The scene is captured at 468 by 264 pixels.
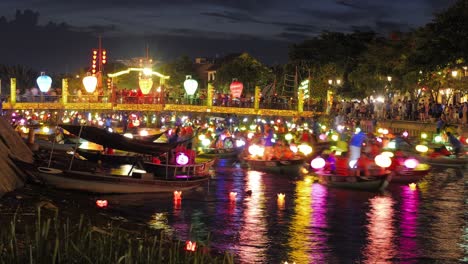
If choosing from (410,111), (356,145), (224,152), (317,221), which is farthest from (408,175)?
(410,111)

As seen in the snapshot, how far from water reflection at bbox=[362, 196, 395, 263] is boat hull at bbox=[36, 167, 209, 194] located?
7.82m

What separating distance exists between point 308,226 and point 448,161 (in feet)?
62.6

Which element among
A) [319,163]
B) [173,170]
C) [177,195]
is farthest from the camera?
[319,163]

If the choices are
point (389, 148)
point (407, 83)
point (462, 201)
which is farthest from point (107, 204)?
point (407, 83)

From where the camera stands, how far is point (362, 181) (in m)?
30.2

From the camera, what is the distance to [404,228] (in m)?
23.1

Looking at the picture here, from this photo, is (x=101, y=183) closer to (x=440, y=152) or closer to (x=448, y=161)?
(x=440, y=152)

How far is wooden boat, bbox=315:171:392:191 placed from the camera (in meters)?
29.9

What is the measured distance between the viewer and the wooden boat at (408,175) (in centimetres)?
3238

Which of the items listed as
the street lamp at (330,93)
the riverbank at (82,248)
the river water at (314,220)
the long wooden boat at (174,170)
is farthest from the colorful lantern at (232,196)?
the street lamp at (330,93)

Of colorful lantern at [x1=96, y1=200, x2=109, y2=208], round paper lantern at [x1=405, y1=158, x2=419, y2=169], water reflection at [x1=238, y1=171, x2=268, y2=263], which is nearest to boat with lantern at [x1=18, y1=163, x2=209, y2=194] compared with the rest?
colorful lantern at [x1=96, y1=200, x2=109, y2=208]

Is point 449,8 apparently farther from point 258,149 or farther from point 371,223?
point 371,223

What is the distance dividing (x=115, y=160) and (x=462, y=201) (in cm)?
1655

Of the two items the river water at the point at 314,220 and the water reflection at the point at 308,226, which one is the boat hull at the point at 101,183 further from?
the water reflection at the point at 308,226
